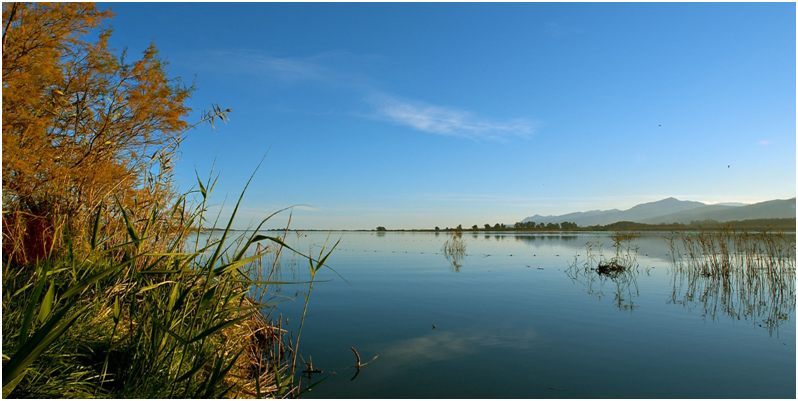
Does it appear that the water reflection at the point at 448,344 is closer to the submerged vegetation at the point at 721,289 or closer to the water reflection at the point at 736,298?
the submerged vegetation at the point at 721,289

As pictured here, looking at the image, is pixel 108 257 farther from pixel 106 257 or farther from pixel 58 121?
pixel 58 121

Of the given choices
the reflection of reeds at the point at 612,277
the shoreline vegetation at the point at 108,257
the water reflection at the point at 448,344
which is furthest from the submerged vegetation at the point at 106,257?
the reflection of reeds at the point at 612,277

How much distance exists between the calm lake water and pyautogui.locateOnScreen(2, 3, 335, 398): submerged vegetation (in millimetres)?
845

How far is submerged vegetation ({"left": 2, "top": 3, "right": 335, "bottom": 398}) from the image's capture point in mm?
2701

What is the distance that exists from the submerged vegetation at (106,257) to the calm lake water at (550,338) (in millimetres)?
845

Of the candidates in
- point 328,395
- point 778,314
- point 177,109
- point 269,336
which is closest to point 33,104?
point 177,109

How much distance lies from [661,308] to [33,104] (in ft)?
36.6

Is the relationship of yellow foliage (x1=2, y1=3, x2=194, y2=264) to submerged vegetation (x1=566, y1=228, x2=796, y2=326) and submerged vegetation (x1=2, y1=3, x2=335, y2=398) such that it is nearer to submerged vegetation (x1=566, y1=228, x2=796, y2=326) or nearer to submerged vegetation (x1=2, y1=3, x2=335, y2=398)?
submerged vegetation (x1=2, y1=3, x2=335, y2=398)

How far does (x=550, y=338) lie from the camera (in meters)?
6.26

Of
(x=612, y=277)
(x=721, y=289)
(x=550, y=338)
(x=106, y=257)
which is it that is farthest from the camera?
(x=612, y=277)

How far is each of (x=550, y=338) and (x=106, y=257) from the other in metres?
5.79

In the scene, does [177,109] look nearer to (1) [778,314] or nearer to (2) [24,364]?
(2) [24,364]

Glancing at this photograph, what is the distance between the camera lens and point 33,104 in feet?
21.3

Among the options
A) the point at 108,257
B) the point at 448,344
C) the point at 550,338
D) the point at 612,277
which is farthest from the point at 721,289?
the point at 108,257
